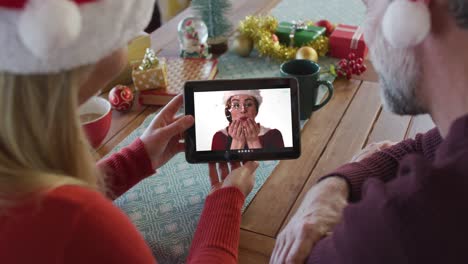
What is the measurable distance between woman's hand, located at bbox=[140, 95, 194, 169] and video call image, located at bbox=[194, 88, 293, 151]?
35 mm

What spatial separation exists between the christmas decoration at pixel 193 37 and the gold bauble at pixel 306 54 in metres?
0.26

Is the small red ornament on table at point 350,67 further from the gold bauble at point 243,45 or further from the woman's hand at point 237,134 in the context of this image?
the woman's hand at point 237,134

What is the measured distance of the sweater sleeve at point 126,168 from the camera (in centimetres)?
82

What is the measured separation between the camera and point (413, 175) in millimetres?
463

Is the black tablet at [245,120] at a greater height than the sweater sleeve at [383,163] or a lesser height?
greater

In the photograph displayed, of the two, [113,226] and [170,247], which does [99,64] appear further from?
[170,247]

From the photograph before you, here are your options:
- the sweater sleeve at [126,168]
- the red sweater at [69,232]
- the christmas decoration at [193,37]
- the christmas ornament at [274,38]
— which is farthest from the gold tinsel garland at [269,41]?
the red sweater at [69,232]

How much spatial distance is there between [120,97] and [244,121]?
373mm

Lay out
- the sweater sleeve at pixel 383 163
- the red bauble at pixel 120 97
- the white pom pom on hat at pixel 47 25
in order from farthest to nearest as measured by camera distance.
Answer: the red bauble at pixel 120 97, the sweater sleeve at pixel 383 163, the white pom pom on hat at pixel 47 25

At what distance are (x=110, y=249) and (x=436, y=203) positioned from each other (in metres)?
0.34

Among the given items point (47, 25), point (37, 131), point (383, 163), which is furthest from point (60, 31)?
point (383, 163)

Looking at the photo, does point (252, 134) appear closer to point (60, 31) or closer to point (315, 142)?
point (315, 142)

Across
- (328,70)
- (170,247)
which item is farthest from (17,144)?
(328,70)

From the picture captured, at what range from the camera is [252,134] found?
31.8 inches
